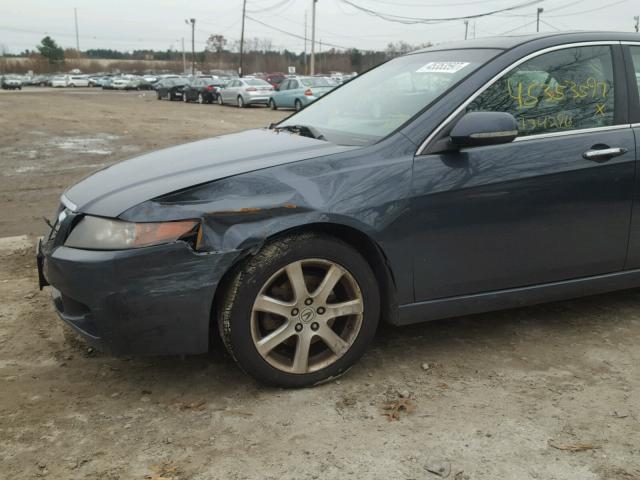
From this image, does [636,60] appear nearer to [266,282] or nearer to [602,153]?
[602,153]

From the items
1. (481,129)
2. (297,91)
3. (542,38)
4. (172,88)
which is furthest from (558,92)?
(172,88)

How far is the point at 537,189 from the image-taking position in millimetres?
3336

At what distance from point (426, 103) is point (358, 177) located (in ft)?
2.09

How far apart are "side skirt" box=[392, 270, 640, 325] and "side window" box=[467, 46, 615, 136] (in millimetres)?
855

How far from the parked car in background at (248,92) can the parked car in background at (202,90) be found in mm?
2945

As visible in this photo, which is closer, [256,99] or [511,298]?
[511,298]

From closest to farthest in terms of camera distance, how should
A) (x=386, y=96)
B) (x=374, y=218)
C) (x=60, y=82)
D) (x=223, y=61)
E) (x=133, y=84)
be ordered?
(x=374, y=218) < (x=386, y=96) < (x=133, y=84) < (x=60, y=82) < (x=223, y=61)

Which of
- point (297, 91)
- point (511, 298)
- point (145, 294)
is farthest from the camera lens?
point (297, 91)

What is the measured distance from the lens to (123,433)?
277 cm

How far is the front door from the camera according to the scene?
3.20m

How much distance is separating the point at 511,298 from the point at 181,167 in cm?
188

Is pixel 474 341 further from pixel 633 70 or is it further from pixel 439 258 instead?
pixel 633 70

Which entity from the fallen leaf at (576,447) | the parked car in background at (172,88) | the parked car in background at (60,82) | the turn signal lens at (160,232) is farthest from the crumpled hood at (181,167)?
the parked car in background at (60,82)

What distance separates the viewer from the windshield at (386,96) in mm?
3434
